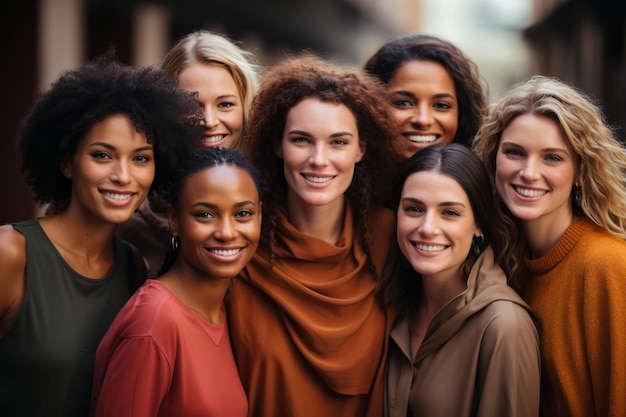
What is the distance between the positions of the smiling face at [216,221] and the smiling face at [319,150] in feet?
1.71

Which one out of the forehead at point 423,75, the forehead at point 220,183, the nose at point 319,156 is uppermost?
the forehead at point 423,75

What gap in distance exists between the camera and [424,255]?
3.82m

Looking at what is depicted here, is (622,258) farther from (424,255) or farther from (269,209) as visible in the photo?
(269,209)

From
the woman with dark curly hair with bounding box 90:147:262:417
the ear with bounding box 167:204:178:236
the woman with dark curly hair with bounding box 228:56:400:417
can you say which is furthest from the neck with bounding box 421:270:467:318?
the ear with bounding box 167:204:178:236

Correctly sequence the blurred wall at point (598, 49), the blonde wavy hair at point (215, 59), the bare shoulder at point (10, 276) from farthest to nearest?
1. the blurred wall at point (598, 49)
2. the blonde wavy hair at point (215, 59)
3. the bare shoulder at point (10, 276)

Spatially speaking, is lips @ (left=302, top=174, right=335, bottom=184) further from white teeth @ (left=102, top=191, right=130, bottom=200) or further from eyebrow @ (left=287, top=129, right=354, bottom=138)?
white teeth @ (left=102, top=191, right=130, bottom=200)

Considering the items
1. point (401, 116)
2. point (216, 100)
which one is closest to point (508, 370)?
point (401, 116)

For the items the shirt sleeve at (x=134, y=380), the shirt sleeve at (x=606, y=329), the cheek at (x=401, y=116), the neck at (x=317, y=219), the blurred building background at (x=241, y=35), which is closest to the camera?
the shirt sleeve at (x=134, y=380)

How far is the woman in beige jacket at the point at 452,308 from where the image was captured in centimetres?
352

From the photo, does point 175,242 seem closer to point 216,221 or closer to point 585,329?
point 216,221

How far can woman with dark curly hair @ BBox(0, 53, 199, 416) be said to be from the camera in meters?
3.37

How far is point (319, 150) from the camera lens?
13.0ft

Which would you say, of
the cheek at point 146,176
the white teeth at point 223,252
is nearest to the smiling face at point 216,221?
the white teeth at point 223,252

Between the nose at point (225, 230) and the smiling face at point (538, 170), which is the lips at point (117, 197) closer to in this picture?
the nose at point (225, 230)
